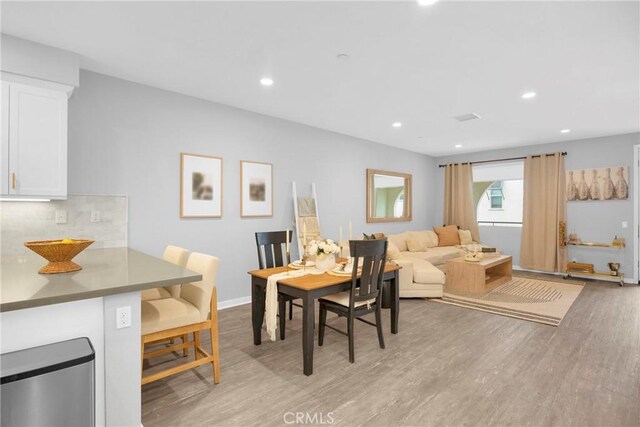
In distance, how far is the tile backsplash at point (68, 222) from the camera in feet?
9.32

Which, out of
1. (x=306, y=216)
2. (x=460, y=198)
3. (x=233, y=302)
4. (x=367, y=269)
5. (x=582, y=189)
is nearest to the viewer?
(x=367, y=269)

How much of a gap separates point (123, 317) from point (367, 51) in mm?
2601

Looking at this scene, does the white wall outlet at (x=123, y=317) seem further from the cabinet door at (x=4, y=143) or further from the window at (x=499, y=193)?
the window at (x=499, y=193)

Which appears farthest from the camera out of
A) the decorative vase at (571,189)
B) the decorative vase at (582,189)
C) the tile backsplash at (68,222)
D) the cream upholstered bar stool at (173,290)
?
the decorative vase at (571,189)

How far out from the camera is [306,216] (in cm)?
496

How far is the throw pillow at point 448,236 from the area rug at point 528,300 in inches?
66.8

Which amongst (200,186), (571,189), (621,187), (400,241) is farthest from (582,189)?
(200,186)

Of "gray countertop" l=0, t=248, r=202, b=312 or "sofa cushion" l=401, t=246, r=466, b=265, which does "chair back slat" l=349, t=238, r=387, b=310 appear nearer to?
"gray countertop" l=0, t=248, r=202, b=312

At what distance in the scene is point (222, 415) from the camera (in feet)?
6.66

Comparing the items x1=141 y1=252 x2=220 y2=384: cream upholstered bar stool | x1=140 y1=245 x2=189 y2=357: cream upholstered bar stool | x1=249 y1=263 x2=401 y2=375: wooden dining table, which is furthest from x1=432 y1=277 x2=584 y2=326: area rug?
x1=140 y1=245 x2=189 y2=357: cream upholstered bar stool

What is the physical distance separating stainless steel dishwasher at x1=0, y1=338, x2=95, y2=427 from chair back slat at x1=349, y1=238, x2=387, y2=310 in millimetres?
1764

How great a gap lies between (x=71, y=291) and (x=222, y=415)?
116 centimetres

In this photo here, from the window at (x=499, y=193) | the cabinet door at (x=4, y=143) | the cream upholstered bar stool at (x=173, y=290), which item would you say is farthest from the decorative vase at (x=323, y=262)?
the window at (x=499, y=193)

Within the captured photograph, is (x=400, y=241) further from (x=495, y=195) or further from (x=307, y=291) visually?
(x=307, y=291)
